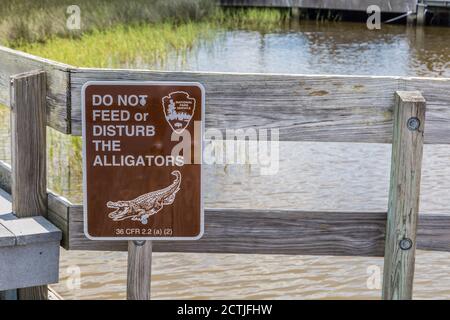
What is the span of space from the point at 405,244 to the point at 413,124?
0.46 metres

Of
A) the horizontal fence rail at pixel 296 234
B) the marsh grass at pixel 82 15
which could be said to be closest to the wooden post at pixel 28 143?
the horizontal fence rail at pixel 296 234

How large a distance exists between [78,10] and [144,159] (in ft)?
44.5

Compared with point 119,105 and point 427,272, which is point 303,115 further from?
point 427,272

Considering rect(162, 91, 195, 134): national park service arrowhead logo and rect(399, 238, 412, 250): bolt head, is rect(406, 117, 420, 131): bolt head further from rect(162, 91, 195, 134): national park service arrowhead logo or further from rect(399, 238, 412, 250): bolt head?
rect(162, 91, 195, 134): national park service arrowhead logo

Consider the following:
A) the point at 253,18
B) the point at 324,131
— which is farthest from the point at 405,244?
the point at 253,18

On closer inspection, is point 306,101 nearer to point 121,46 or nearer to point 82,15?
point 121,46

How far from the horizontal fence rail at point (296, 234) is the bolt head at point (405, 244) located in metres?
0.13

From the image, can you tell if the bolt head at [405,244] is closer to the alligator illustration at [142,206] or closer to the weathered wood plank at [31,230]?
the alligator illustration at [142,206]

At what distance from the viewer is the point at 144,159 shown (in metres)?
3.21

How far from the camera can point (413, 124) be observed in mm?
3205

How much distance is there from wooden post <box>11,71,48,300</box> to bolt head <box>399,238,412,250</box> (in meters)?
1.49

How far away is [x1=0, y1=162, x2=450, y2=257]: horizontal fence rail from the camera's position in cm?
339

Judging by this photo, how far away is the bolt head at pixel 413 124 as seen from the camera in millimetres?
3201
